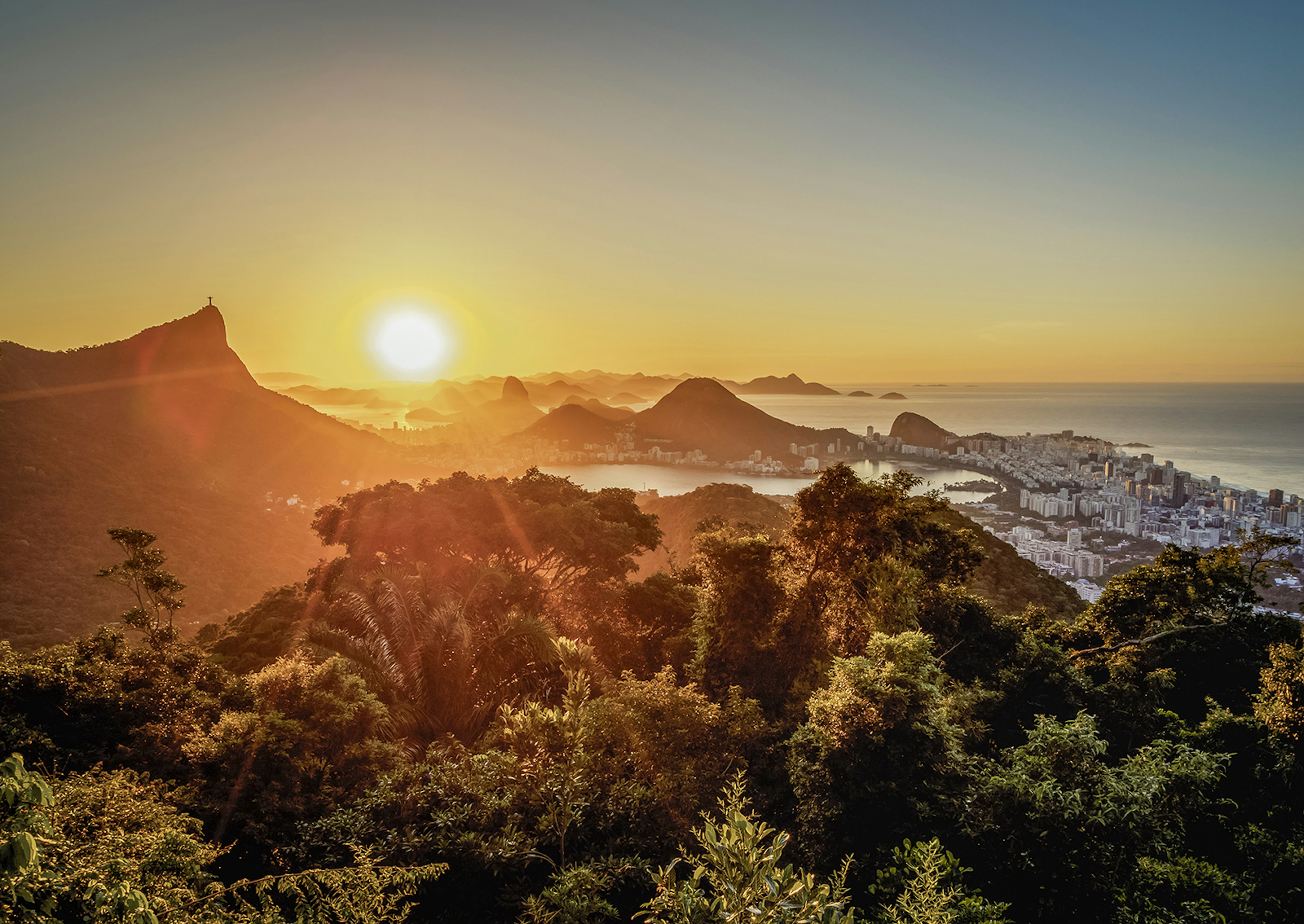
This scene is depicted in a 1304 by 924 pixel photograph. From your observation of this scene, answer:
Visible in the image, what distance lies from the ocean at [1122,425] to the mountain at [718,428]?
15.5ft

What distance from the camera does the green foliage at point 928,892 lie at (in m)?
3.70

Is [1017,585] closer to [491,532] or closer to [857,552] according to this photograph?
[857,552]

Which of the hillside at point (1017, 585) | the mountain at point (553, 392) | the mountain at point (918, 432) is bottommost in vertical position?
the hillside at point (1017, 585)

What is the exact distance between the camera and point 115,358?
32.7 m

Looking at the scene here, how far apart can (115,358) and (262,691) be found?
37.9 m

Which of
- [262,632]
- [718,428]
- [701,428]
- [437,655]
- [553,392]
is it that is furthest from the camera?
[553,392]

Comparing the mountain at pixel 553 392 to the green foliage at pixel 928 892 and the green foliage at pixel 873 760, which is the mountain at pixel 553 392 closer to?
the green foliage at pixel 873 760

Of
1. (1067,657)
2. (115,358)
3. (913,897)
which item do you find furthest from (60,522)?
(1067,657)

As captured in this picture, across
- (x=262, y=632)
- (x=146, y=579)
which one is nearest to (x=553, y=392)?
(x=262, y=632)

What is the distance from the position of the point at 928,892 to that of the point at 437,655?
6.71 m

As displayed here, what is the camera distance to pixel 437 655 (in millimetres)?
8336

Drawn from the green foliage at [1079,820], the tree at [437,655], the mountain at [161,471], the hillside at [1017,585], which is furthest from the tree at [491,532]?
the mountain at [161,471]

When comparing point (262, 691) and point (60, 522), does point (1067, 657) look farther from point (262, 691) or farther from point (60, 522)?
point (60, 522)

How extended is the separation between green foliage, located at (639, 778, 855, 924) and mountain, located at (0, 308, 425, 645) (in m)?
22.8
